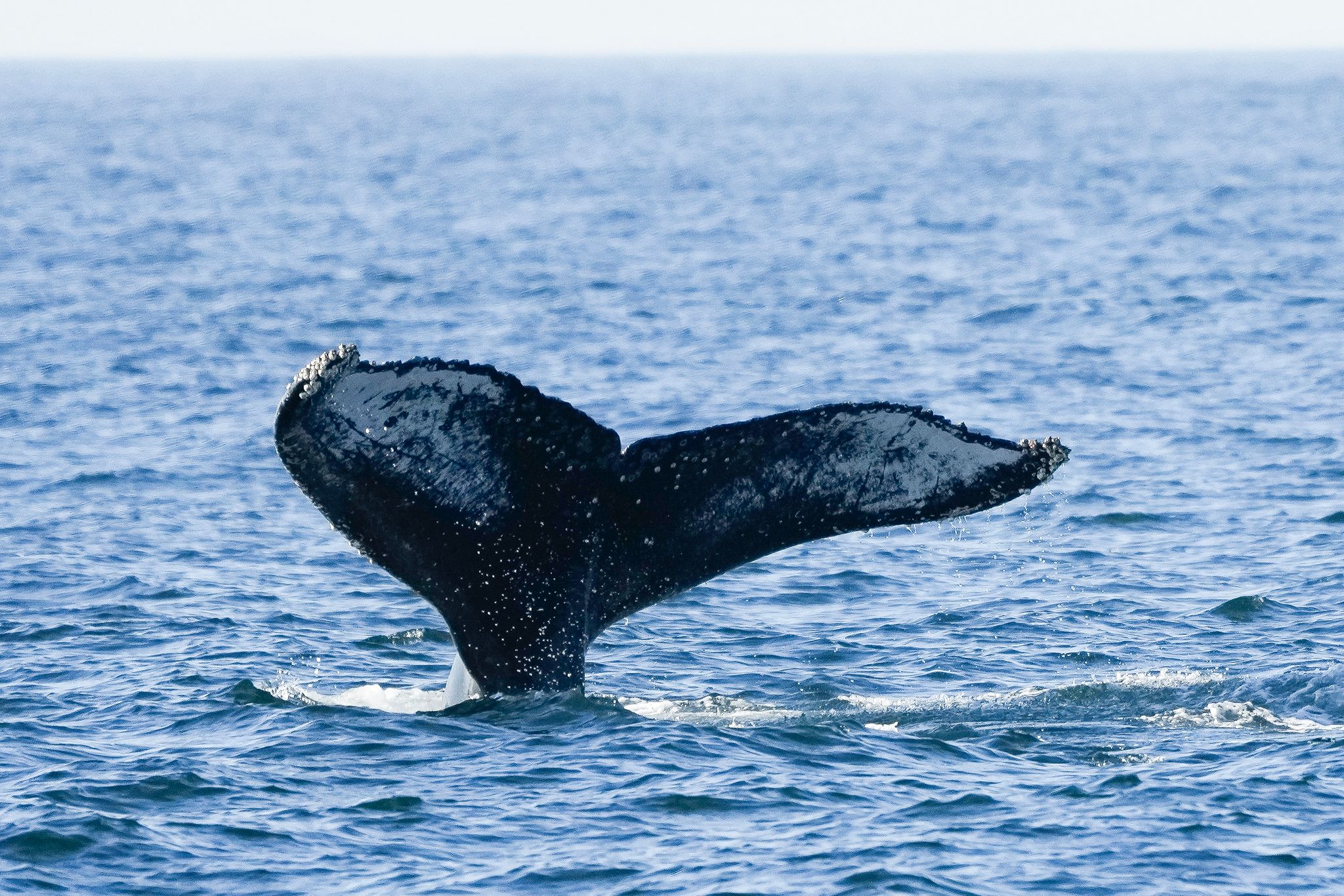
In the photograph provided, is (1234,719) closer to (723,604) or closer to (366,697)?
(723,604)

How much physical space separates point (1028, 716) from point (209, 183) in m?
55.2

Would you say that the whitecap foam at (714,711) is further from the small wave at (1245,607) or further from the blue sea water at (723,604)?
the small wave at (1245,607)

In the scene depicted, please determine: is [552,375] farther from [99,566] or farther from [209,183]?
[209,183]

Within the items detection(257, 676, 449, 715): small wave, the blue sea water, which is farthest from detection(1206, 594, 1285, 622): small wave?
detection(257, 676, 449, 715): small wave

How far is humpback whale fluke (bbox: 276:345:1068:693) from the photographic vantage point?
29.6ft

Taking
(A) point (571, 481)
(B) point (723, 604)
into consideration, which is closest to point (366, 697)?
(A) point (571, 481)

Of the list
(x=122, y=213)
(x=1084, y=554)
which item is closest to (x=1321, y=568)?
(x=1084, y=554)

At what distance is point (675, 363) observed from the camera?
27.8 metres

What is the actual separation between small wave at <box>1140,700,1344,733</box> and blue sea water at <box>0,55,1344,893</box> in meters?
0.03

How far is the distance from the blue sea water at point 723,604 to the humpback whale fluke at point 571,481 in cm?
136

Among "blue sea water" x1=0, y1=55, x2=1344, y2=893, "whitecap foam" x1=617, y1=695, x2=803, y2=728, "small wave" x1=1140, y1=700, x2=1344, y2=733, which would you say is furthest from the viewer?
"whitecap foam" x1=617, y1=695, x2=803, y2=728

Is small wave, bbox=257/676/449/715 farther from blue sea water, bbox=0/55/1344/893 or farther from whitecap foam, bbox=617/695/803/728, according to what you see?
whitecap foam, bbox=617/695/803/728

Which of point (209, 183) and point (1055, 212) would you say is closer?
point (1055, 212)

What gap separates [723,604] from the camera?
16172 millimetres
